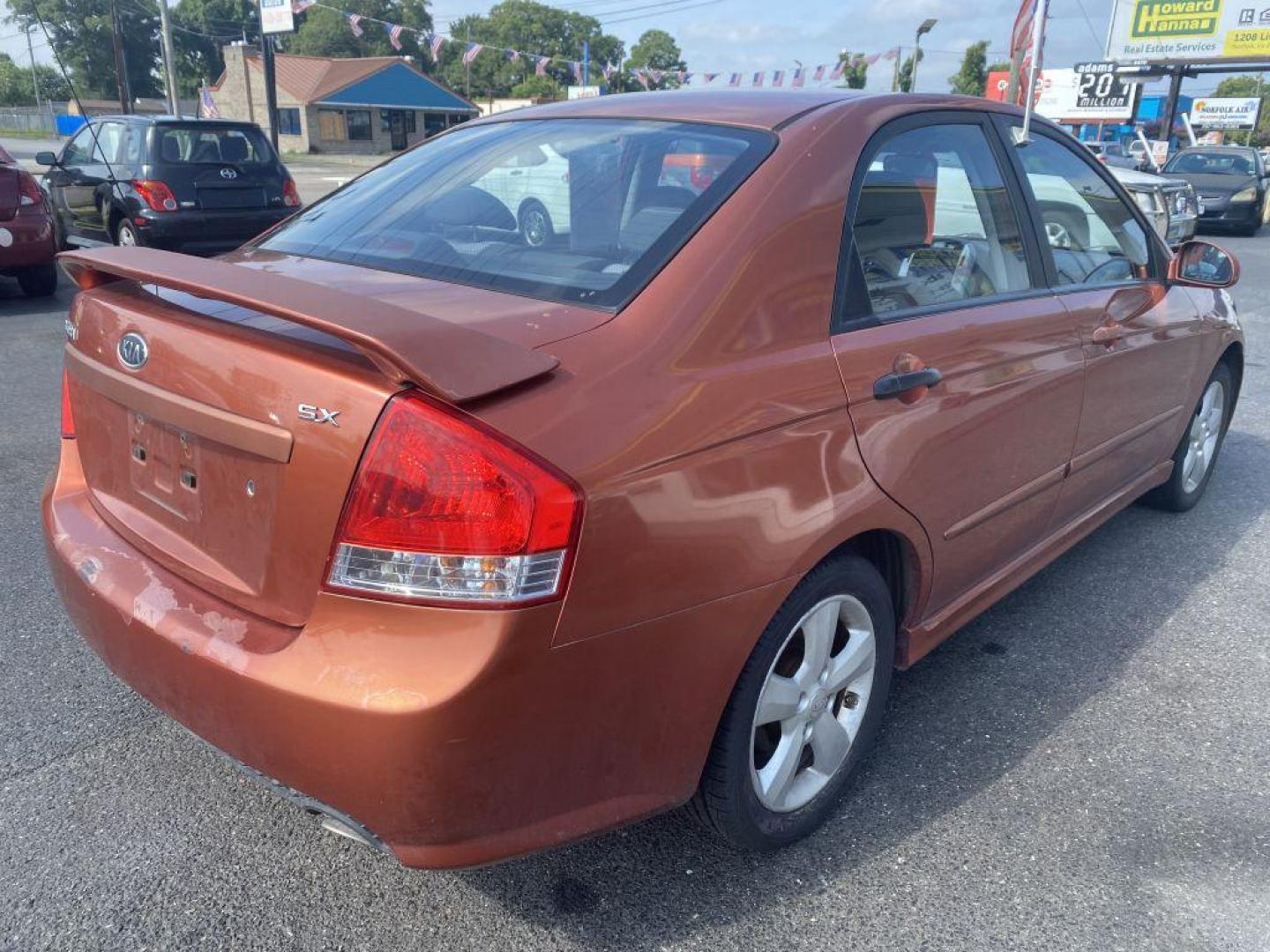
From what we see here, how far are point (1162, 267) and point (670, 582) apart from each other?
290cm

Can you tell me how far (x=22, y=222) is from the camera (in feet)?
26.9

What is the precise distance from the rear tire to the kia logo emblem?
7.95m

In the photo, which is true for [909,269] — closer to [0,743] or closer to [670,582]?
[670,582]

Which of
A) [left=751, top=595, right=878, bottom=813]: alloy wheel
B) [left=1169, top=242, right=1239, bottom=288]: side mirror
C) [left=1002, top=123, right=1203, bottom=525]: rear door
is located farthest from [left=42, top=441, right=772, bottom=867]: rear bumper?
[left=1169, top=242, right=1239, bottom=288]: side mirror

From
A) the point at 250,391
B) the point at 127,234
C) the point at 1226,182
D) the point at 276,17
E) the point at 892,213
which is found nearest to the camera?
the point at 250,391

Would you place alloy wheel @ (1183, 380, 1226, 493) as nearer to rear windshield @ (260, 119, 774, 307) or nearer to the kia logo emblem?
rear windshield @ (260, 119, 774, 307)

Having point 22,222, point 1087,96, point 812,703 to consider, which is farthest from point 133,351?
point 1087,96

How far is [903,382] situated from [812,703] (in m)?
0.75

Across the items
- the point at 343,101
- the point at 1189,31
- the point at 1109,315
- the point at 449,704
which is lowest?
the point at 449,704

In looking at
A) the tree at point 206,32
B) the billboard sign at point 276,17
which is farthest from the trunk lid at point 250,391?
the tree at point 206,32

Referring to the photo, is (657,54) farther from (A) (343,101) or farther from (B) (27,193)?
(B) (27,193)

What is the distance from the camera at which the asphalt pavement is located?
207cm

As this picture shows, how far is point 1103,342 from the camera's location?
315 cm

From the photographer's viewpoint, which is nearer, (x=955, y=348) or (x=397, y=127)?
(x=955, y=348)
